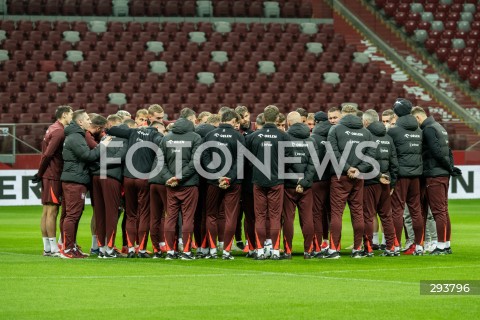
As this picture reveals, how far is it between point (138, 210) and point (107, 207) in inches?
19.3

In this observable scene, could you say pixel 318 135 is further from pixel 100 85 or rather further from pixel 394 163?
pixel 100 85

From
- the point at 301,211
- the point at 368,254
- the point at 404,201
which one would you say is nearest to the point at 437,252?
the point at 404,201

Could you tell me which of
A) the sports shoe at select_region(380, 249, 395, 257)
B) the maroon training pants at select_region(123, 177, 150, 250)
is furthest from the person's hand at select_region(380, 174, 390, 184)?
the maroon training pants at select_region(123, 177, 150, 250)

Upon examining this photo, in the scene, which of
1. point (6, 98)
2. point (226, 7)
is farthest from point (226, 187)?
point (226, 7)

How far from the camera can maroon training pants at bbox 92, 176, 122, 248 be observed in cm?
1662

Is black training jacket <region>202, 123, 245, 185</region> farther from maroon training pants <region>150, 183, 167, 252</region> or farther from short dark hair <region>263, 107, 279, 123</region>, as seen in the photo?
maroon training pants <region>150, 183, 167, 252</region>

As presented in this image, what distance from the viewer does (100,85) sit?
3447 centimetres

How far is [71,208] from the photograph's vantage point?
16.5 m

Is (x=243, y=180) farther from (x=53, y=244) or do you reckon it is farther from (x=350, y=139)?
(x=53, y=244)

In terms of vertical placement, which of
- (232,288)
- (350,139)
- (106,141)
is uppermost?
(350,139)

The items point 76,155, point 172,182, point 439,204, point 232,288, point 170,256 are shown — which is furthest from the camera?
point 439,204

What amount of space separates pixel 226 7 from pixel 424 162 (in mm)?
23266

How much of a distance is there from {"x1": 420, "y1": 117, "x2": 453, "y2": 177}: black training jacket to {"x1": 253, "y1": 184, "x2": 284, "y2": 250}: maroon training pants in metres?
2.55

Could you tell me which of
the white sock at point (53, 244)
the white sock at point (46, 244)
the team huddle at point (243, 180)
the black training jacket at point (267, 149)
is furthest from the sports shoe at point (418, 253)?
the white sock at point (46, 244)
